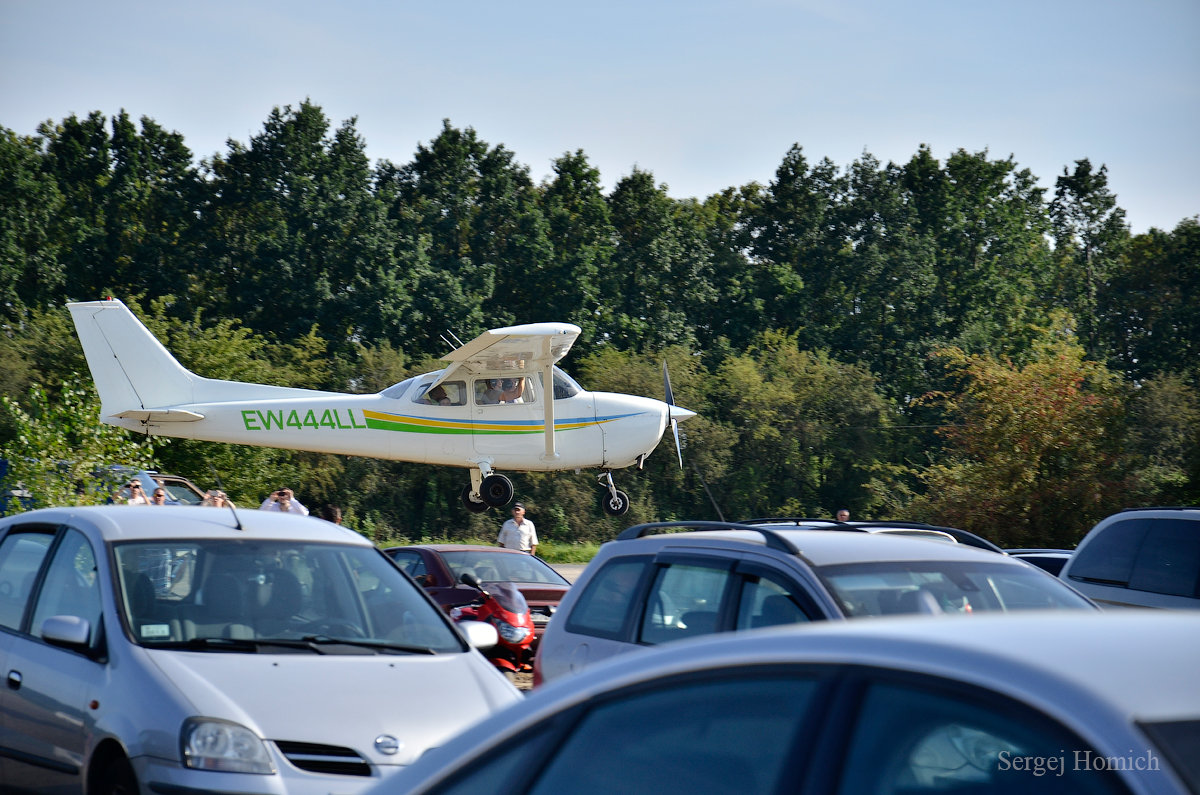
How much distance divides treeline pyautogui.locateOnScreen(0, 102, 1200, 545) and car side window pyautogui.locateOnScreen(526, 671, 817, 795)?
35.9 m

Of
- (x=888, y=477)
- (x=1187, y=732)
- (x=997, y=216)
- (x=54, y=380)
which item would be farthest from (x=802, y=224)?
(x=1187, y=732)

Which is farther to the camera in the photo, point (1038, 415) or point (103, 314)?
point (103, 314)

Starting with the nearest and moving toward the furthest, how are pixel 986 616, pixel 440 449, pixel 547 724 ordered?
1. pixel 986 616
2. pixel 547 724
3. pixel 440 449

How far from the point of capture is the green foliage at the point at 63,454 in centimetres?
1623

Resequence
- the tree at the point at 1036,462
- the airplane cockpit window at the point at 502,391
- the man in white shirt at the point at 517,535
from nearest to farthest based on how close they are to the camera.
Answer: the man in white shirt at the point at 517,535, the tree at the point at 1036,462, the airplane cockpit window at the point at 502,391

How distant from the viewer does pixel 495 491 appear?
93.2ft

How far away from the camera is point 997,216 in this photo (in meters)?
63.2

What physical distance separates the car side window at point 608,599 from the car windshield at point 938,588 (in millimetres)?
1164

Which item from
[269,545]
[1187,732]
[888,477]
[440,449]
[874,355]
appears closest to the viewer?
[1187,732]

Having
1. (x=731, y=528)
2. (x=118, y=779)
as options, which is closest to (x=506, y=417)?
(x=731, y=528)

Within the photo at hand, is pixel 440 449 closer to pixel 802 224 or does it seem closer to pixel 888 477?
pixel 888 477

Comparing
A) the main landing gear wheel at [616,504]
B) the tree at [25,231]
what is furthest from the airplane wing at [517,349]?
the tree at [25,231]

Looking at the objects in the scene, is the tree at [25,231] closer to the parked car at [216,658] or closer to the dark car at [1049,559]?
the dark car at [1049,559]

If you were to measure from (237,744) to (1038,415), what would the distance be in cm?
2427
